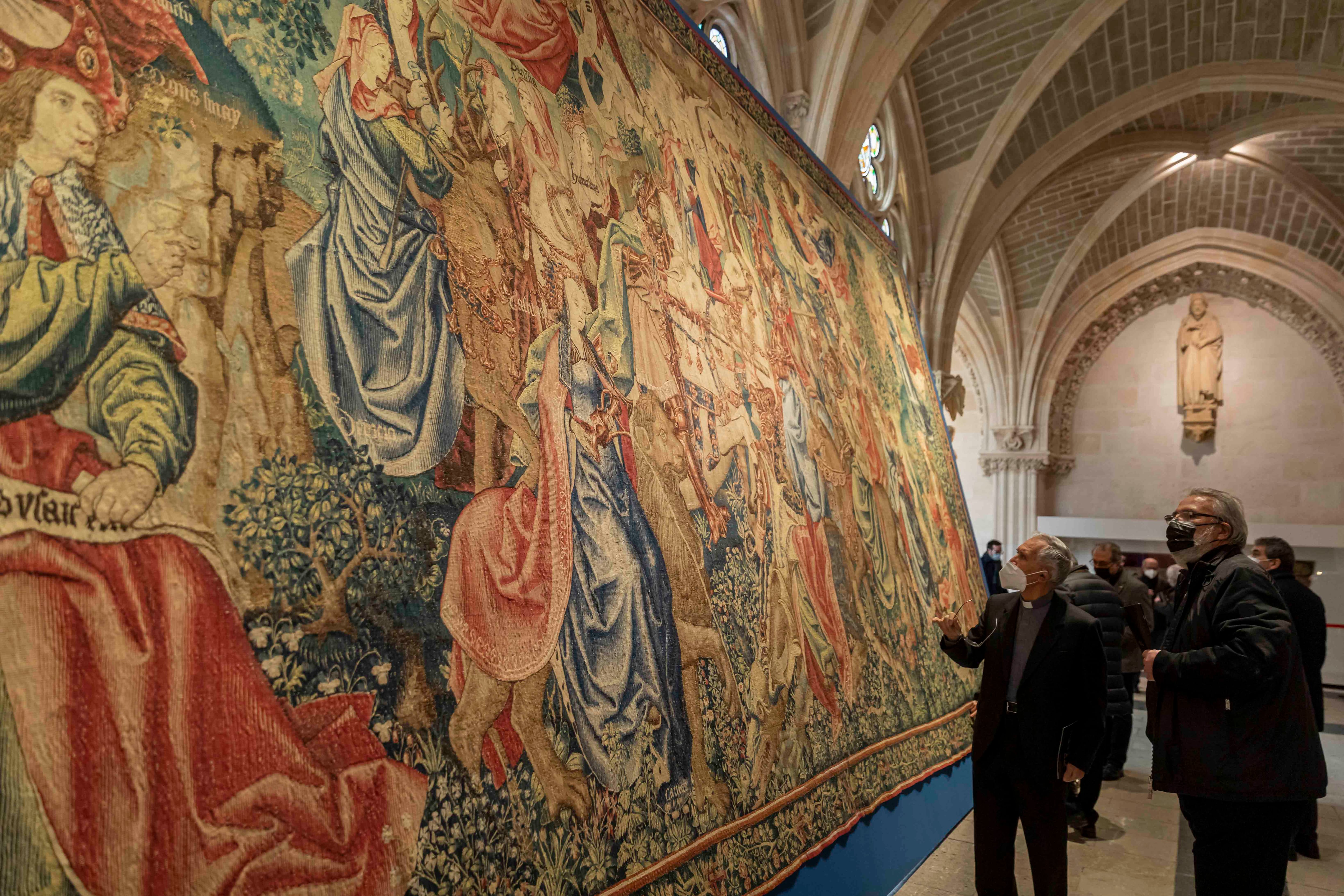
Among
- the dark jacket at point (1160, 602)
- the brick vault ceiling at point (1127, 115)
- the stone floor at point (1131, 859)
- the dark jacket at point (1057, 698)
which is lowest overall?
the stone floor at point (1131, 859)

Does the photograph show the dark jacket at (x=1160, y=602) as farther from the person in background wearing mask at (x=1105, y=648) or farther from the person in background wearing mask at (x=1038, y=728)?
the person in background wearing mask at (x=1038, y=728)

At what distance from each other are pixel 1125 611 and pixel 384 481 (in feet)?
18.2

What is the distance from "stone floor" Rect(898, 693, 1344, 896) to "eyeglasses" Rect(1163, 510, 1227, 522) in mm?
1781

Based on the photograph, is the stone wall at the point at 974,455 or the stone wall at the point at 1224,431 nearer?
the stone wall at the point at 1224,431

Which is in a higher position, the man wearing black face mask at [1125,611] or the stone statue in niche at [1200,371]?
the stone statue in niche at [1200,371]

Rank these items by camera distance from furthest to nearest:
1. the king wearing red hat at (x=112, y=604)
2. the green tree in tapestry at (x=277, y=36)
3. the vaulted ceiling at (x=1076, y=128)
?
the vaulted ceiling at (x=1076, y=128) < the green tree in tapestry at (x=277, y=36) < the king wearing red hat at (x=112, y=604)

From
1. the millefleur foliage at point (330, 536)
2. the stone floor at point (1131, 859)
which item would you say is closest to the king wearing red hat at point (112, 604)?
the millefleur foliage at point (330, 536)

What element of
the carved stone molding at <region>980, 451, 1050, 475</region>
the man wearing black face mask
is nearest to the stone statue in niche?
the carved stone molding at <region>980, 451, 1050, 475</region>

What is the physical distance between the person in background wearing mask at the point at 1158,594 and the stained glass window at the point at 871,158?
595cm

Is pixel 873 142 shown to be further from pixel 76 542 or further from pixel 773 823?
pixel 76 542

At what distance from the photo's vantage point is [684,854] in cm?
231

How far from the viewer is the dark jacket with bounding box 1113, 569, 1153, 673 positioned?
590 cm

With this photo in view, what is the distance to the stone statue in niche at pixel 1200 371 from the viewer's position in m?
17.6

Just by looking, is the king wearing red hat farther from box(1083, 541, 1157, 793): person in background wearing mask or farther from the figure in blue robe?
box(1083, 541, 1157, 793): person in background wearing mask
